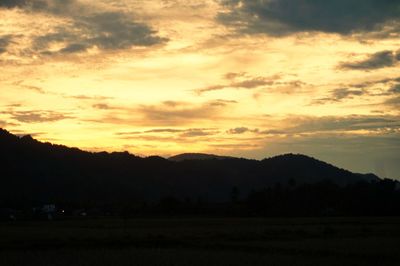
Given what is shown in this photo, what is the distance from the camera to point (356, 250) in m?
30.1

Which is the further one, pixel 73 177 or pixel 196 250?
pixel 73 177

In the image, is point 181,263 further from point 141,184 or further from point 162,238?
point 141,184

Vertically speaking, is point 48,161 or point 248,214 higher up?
point 48,161

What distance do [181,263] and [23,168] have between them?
132m

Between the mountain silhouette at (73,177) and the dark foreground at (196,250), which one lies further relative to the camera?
the mountain silhouette at (73,177)

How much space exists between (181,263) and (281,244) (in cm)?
1209

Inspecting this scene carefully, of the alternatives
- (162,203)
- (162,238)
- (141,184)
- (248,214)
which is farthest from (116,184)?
(162,238)

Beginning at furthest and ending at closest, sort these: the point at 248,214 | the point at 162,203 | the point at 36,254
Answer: the point at 162,203 < the point at 248,214 < the point at 36,254

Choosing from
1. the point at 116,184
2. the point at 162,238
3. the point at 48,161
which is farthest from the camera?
Answer: the point at 116,184

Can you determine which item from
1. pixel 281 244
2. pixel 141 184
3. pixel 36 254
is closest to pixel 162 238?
pixel 281 244

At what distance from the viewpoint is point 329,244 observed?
33906 mm

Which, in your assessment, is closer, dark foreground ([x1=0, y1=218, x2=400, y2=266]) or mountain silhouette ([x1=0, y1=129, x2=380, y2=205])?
dark foreground ([x1=0, y1=218, x2=400, y2=266])

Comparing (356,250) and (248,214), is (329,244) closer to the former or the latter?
(356,250)

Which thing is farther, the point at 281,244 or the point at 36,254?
the point at 281,244
